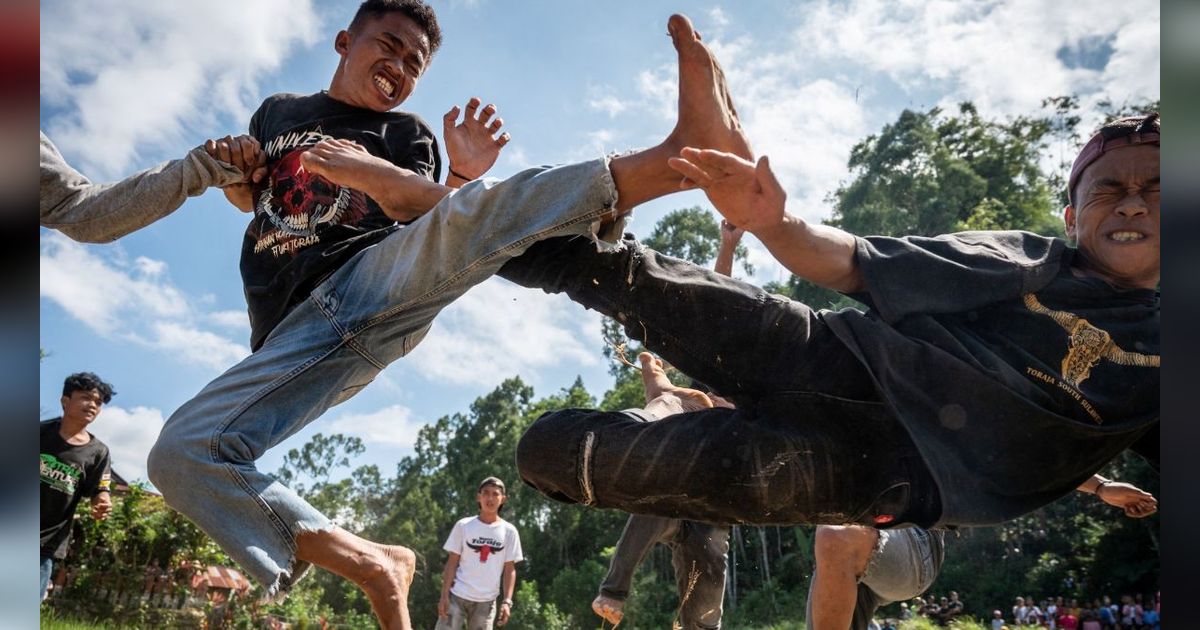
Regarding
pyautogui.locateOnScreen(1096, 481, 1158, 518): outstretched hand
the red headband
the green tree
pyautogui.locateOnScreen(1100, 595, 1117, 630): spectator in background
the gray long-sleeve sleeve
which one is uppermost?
the green tree

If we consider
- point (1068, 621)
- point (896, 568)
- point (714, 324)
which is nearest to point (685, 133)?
point (714, 324)

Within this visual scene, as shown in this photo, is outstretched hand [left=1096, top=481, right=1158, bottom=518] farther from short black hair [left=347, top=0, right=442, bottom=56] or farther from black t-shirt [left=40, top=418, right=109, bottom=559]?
black t-shirt [left=40, top=418, right=109, bottom=559]

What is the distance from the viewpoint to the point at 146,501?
1264 centimetres

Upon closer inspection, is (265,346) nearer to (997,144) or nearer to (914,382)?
(914,382)

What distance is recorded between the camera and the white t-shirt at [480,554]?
7.44 metres

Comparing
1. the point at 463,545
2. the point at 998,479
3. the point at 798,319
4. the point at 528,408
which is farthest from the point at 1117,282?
the point at 528,408

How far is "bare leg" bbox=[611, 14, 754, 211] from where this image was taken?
256 centimetres

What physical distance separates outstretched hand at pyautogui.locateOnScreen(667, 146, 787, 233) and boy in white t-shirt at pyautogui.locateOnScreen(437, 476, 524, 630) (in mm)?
5666

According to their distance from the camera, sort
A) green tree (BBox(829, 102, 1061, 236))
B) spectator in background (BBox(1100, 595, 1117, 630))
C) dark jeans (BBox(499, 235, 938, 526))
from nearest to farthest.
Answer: dark jeans (BBox(499, 235, 938, 526)) < spectator in background (BBox(1100, 595, 1117, 630)) < green tree (BBox(829, 102, 1061, 236))

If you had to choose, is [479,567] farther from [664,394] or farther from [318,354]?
[318,354]

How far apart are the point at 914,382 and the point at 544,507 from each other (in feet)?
88.6

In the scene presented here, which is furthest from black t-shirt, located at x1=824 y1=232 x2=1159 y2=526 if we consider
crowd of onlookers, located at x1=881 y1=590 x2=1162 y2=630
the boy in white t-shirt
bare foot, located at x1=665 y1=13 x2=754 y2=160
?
crowd of onlookers, located at x1=881 y1=590 x2=1162 y2=630

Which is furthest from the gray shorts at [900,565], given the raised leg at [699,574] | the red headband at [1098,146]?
the red headband at [1098,146]

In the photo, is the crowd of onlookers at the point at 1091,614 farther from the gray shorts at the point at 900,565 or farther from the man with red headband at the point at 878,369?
the man with red headband at the point at 878,369
